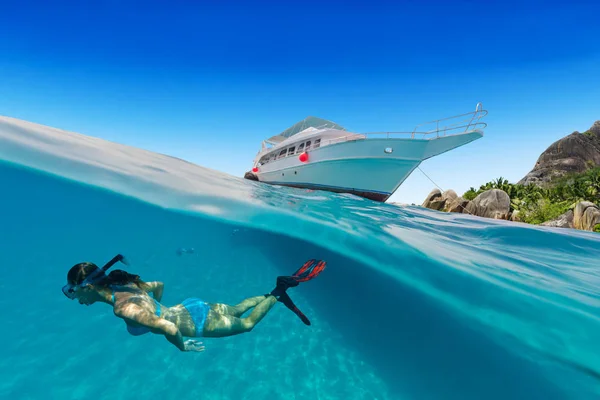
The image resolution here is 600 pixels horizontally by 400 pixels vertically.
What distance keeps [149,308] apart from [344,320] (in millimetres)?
6350

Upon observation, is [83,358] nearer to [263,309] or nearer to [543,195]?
[263,309]

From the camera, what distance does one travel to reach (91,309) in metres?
7.88

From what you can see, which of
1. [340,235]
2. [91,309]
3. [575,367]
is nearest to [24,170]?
[91,309]

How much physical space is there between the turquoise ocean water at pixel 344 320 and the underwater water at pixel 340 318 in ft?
0.13

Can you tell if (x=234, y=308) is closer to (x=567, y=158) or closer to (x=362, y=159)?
(x=362, y=159)

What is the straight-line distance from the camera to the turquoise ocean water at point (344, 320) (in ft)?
16.7

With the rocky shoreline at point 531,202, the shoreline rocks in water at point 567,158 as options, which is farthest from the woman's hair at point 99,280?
the shoreline rocks in water at point 567,158

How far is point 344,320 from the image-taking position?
26.7 ft

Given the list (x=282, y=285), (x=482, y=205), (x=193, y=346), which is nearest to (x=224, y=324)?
(x=193, y=346)

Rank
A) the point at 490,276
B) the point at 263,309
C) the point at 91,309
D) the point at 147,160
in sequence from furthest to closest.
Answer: the point at 147,160 < the point at 91,309 < the point at 490,276 < the point at 263,309

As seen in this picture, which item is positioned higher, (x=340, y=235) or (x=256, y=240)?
(x=340, y=235)

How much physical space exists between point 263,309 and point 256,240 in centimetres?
979

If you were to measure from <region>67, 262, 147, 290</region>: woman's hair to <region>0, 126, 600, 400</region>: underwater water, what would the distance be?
2.89m

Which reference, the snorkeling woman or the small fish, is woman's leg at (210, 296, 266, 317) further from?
the small fish
